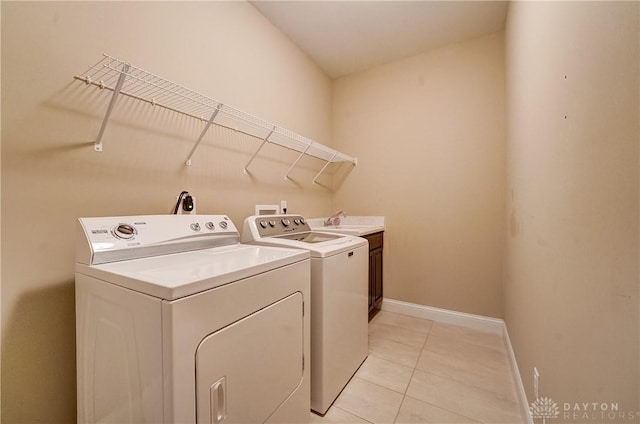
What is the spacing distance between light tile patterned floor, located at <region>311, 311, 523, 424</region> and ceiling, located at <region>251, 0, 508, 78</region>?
108 inches

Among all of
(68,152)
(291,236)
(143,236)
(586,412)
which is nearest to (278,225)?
(291,236)

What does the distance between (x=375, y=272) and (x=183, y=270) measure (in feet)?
6.66

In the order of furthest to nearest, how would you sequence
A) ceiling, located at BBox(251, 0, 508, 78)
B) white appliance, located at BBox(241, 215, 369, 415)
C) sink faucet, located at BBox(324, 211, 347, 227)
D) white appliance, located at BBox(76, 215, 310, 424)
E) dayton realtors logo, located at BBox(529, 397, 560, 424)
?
sink faucet, located at BBox(324, 211, 347, 227) → ceiling, located at BBox(251, 0, 508, 78) → white appliance, located at BBox(241, 215, 369, 415) → dayton realtors logo, located at BBox(529, 397, 560, 424) → white appliance, located at BBox(76, 215, 310, 424)

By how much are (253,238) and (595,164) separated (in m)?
1.53

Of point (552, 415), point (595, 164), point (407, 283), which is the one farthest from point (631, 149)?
point (407, 283)

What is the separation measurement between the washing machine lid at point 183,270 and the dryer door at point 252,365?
17 centimetres

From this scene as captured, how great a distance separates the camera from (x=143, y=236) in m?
1.10

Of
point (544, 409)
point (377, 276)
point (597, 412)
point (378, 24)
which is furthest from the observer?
point (377, 276)

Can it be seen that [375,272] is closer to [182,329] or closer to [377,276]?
[377,276]

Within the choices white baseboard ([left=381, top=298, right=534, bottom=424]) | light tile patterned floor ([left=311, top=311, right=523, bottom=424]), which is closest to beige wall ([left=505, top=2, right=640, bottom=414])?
light tile patterned floor ([left=311, top=311, right=523, bottom=424])

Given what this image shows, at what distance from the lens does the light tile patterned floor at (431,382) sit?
139cm

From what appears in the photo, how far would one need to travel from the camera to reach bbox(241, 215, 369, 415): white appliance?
1.35 meters

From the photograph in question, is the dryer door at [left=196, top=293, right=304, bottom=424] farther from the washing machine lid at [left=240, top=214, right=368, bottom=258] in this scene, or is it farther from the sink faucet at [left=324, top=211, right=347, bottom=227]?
the sink faucet at [left=324, top=211, right=347, bottom=227]

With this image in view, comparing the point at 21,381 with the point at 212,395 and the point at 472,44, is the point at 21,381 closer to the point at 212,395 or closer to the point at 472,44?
the point at 212,395
